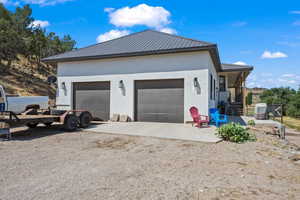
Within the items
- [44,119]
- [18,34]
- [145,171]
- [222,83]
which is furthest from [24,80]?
[145,171]

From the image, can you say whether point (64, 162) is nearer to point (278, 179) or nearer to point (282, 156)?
point (278, 179)

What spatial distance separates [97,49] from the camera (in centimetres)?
1232

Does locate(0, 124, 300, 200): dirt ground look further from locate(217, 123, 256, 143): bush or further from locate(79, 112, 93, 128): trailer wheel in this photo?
locate(79, 112, 93, 128): trailer wheel

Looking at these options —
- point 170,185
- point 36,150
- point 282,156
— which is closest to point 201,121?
point 282,156

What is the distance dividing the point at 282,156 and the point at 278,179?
6.41 feet

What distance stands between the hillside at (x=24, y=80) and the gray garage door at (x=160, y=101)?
50.5ft

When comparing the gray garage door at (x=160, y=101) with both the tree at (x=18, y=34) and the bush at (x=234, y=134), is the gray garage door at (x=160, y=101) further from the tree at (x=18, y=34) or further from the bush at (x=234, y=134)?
the tree at (x=18, y=34)

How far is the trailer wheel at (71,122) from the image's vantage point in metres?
7.80

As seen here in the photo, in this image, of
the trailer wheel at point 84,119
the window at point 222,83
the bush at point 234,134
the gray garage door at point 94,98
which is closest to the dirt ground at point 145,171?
the bush at point 234,134

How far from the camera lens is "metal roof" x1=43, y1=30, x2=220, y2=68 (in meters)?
9.55

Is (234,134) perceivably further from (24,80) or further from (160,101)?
(24,80)

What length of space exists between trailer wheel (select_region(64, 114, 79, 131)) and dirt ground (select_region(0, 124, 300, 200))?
1.67 m

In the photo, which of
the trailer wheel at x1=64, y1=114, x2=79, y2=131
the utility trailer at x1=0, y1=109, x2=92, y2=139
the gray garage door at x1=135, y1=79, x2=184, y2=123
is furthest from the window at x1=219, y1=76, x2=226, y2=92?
the trailer wheel at x1=64, y1=114, x2=79, y2=131

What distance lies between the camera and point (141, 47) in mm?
10875
